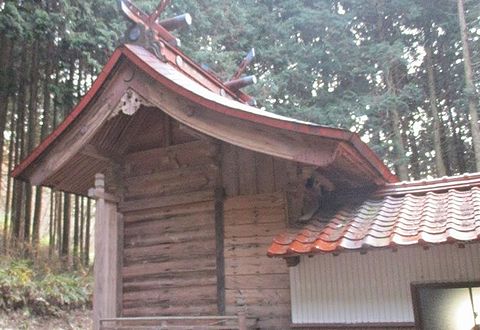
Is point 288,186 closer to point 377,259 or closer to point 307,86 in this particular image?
point 377,259

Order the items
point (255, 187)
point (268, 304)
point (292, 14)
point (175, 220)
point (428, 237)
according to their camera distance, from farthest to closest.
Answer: point (292, 14), point (175, 220), point (255, 187), point (268, 304), point (428, 237)

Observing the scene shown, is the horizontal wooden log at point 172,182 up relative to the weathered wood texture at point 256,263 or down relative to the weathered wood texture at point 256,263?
up

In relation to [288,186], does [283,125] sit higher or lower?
higher

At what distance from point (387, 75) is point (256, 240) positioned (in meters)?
11.7

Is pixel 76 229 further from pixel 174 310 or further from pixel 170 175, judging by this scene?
pixel 174 310

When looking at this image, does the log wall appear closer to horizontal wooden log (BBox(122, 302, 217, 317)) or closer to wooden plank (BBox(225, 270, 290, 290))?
wooden plank (BBox(225, 270, 290, 290))

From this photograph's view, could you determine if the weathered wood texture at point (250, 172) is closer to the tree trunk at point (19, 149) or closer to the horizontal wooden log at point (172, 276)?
the horizontal wooden log at point (172, 276)

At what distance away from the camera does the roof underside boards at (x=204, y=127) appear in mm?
4664

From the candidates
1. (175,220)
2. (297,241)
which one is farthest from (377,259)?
(175,220)

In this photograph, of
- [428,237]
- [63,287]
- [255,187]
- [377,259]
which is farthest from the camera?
[63,287]

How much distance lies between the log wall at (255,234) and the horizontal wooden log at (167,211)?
0.34 metres

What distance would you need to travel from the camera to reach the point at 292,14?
1788 centimetres

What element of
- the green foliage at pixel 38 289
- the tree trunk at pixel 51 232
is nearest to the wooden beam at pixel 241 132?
the green foliage at pixel 38 289

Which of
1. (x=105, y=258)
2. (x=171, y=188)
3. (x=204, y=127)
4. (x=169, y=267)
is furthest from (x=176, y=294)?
(x=204, y=127)
